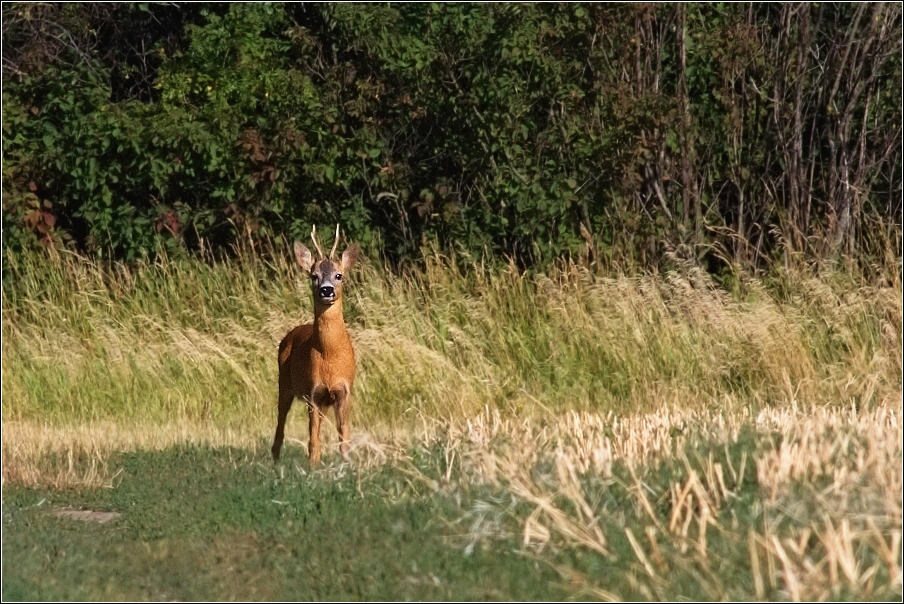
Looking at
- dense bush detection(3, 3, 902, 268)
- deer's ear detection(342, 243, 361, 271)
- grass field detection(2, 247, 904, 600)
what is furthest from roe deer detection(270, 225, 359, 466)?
dense bush detection(3, 3, 902, 268)

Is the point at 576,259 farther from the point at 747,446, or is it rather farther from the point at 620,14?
the point at 747,446

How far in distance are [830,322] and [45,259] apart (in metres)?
7.86

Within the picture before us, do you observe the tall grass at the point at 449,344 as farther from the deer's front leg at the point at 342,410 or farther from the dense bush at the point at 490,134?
the deer's front leg at the point at 342,410

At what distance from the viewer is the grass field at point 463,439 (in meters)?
5.36

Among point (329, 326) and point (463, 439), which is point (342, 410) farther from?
point (463, 439)

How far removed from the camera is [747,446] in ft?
20.8

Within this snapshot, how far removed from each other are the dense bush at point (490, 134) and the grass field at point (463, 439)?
0.64 m

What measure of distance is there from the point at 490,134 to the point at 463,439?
6215 millimetres

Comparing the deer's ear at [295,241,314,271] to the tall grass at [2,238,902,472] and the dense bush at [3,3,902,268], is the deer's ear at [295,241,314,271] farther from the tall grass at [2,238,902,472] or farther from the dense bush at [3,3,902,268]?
the dense bush at [3,3,902,268]

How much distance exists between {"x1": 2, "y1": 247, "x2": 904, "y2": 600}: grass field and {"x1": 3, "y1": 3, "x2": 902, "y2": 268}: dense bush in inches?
25.2

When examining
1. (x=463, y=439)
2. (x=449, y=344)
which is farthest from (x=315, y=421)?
(x=449, y=344)

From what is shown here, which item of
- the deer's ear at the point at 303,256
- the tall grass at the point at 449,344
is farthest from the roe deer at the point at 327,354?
the tall grass at the point at 449,344

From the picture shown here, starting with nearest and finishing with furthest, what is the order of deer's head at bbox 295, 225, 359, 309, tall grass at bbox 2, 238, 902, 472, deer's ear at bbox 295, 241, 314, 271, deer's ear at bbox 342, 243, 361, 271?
deer's head at bbox 295, 225, 359, 309 → deer's ear at bbox 342, 243, 361, 271 → deer's ear at bbox 295, 241, 314, 271 → tall grass at bbox 2, 238, 902, 472

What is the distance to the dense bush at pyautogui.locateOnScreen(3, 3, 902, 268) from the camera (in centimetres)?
1310
